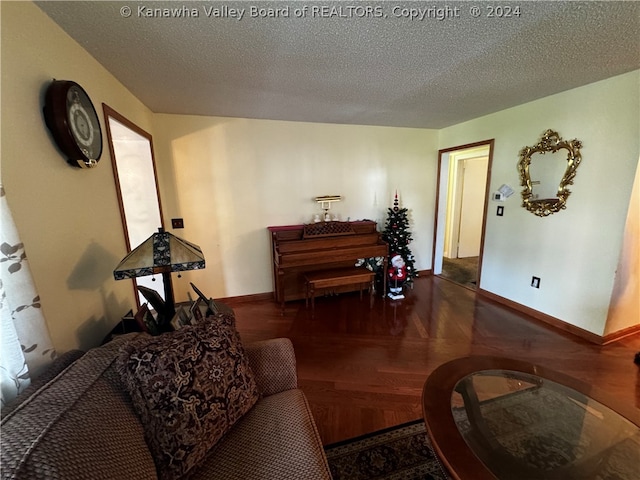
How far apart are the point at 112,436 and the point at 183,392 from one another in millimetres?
203

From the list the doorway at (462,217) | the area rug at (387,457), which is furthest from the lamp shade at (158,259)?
the doorway at (462,217)

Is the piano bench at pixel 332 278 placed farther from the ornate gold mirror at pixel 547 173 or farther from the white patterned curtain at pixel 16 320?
the white patterned curtain at pixel 16 320

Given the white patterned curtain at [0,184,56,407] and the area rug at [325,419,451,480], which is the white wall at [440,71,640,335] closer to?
the area rug at [325,419,451,480]

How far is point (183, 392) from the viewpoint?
0.90 meters

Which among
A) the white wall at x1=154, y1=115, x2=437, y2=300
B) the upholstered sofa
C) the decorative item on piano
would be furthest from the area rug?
the decorative item on piano

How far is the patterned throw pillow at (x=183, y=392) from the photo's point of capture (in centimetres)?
86

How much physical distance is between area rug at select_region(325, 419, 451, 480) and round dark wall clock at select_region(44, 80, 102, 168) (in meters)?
2.07

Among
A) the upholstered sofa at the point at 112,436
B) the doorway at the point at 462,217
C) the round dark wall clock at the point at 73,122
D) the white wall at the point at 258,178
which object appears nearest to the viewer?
the upholstered sofa at the point at 112,436

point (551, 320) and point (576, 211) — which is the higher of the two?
point (576, 211)

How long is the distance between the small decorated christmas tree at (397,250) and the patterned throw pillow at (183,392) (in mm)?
2664

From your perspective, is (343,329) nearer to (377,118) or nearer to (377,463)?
(377,463)

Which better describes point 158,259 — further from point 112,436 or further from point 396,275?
point 396,275

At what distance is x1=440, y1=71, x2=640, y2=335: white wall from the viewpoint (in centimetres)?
210

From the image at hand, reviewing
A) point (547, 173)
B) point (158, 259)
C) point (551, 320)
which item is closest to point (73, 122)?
point (158, 259)
